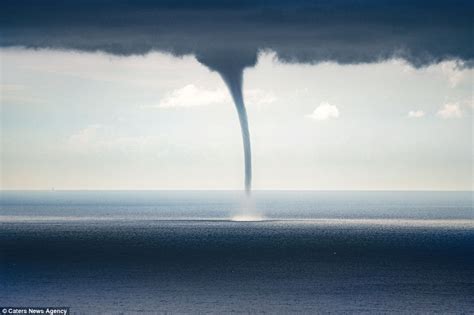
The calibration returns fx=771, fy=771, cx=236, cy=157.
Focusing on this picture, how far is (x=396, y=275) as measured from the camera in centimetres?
7250

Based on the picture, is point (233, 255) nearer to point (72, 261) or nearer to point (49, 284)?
point (72, 261)

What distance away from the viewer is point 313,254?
308 ft

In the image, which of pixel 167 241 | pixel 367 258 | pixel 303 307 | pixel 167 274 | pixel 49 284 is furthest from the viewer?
pixel 167 241

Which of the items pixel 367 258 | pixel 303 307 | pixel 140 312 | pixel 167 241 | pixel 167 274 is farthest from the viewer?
pixel 167 241

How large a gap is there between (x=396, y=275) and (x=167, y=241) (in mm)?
46093

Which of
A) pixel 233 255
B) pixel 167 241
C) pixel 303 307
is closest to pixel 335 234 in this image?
pixel 167 241

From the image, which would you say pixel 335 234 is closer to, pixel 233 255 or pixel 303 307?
pixel 233 255

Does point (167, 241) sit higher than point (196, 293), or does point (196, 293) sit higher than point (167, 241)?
point (167, 241)

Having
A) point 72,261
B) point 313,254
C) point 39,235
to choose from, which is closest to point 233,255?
point 313,254

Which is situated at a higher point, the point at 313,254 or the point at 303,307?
the point at 313,254

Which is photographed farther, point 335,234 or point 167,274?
point 335,234

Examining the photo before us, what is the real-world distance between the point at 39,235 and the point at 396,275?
73511 millimetres

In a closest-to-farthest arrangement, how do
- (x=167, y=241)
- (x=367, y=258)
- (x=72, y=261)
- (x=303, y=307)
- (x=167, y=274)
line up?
(x=303, y=307)
(x=167, y=274)
(x=72, y=261)
(x=367, y=258)
(x=167, y=241)

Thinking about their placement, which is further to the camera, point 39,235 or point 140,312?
point 39,235
